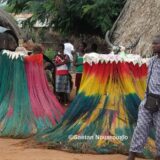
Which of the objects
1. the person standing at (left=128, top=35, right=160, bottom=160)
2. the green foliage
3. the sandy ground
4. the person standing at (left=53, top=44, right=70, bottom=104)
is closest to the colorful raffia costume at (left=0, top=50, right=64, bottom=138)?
the sandy ground

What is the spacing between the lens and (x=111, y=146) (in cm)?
730

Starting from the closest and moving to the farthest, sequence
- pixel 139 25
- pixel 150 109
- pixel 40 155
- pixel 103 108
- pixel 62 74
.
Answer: pixel 150 109 → pixel 40 155 → pixel 103 108 → pixel 62 74 → pixel 139 25

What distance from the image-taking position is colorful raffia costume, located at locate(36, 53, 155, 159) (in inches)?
291

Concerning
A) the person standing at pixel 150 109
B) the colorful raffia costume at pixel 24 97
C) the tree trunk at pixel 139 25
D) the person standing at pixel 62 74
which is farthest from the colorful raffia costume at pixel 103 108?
the person standing at pixel 62 74

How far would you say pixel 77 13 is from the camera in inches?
625

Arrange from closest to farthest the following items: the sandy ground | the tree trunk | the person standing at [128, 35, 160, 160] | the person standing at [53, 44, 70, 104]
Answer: the person standing at [128, 35, 160, 160], the sandy ground, the tree trunk, the person standing at [53, 44, 70, 104]

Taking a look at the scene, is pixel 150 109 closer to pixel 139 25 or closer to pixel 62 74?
pixel 62 74

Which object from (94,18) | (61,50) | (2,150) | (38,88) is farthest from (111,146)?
(94,18)

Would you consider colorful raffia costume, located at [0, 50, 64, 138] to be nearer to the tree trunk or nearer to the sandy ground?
the sandy ground

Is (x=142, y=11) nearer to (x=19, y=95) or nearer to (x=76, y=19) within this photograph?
(x=76, y=19)

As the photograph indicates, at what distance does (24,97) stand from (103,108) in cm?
177

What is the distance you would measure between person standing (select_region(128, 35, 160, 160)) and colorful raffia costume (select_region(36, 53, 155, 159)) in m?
0.79

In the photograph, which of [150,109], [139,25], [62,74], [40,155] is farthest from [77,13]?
[150,109]

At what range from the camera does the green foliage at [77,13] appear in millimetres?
15000
